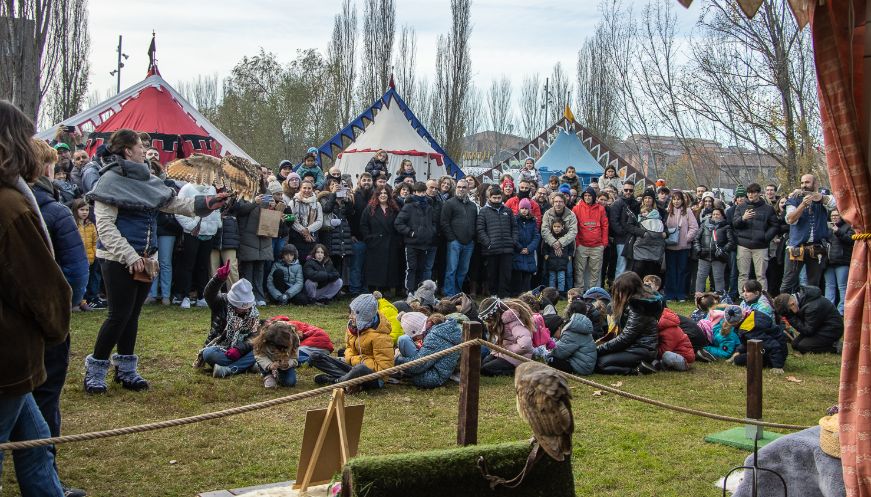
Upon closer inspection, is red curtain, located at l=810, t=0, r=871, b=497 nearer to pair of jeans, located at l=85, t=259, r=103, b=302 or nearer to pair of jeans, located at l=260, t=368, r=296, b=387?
pair of jeans, located at l=260, t=368, r=296, b=387

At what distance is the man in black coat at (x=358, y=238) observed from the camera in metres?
13.4

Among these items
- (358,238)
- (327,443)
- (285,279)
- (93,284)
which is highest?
(358,238)

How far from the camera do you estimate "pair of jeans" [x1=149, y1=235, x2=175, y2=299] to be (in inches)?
439

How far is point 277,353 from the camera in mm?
7672

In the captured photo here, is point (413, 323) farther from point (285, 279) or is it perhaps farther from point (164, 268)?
point (164, 268)

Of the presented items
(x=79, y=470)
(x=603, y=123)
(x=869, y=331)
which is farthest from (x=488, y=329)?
(x=603, y=123)

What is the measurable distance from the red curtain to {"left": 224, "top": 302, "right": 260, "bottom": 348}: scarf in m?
5.54

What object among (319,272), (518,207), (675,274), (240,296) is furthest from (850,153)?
(675,274)

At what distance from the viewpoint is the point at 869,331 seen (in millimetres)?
3879

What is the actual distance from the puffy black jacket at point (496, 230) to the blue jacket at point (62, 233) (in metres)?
9.04

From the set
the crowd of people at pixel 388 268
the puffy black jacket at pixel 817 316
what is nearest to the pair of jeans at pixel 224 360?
the crowd of people at pixel 388 268

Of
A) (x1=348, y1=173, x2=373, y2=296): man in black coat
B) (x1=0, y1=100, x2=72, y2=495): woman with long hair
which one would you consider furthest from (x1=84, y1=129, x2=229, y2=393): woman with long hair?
(x1=348, y1=173, x2=373, y2=296): man in black coat

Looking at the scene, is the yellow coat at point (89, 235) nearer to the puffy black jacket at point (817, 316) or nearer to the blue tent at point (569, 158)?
the puffy black jacket at point (817, 316)

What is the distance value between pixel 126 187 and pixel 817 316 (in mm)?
8023
